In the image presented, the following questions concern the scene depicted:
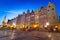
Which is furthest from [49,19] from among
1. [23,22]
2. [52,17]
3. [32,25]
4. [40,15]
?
[23,22]

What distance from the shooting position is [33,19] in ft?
174

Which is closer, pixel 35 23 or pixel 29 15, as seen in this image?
pixel 35 23

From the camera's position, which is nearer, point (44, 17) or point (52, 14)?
point (52, 14)

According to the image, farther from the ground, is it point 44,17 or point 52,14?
point 52,14

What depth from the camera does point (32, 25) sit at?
51438 millimetres

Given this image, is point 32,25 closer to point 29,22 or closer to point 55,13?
point 29,22

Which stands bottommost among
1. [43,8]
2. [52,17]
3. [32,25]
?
[32,25]

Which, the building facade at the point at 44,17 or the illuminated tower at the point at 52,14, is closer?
the illuminated tower at the point at 52,14

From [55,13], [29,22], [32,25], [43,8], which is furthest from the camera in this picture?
[29,22]

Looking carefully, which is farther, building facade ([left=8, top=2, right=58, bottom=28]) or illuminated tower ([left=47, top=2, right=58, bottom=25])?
building facade ([left=8, top=2, right=58, bottom=28])

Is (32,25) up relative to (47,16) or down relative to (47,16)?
down

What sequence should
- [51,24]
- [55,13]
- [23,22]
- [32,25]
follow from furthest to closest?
1. [23,22]
2. [32,25]
3. [55,13]
4. [51,24]

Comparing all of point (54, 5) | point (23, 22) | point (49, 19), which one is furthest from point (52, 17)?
point (23, 22)

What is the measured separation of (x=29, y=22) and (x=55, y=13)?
1769 centimetres
